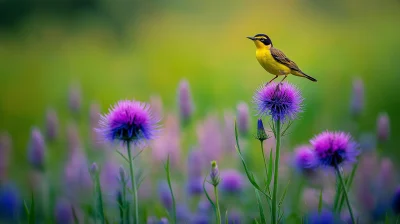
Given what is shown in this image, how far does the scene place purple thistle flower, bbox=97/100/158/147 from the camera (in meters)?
2.20

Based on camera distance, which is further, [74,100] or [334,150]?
[74,100]

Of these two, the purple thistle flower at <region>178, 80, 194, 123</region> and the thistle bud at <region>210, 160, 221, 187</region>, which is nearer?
the thistle bud at <region>210, 160, 221, 187</region>

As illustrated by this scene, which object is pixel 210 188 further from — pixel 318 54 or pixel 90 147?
pixel 318 54

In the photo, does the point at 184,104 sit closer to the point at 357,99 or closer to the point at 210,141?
the point at 210,141

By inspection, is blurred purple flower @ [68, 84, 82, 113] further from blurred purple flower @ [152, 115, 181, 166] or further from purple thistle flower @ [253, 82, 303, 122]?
purple thistle flower @ [253, 82, 303, 122]

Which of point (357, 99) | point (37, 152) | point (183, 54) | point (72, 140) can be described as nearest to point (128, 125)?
point (37, 152)

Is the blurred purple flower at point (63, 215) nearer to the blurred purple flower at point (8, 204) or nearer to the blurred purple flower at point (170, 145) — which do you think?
the blurred purple flower at point (8, 204)

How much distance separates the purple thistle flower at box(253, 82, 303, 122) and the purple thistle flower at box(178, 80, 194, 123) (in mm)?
1500

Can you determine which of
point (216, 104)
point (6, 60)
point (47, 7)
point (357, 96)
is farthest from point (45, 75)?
point (357, 96)

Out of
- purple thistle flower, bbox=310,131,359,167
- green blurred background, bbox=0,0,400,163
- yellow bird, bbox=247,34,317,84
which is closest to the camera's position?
purple thistle flower, bbox=310,131,359,167

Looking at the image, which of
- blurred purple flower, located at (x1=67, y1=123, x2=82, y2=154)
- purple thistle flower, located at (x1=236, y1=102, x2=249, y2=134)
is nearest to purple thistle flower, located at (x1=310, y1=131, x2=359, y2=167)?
purple thistle flower, located at (x1=236, y1=102, x2=249, y2=134)

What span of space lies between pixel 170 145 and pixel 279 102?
1.76m

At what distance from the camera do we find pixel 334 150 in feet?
6.77

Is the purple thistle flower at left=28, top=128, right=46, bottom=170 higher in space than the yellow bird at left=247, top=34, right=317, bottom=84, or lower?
lower
